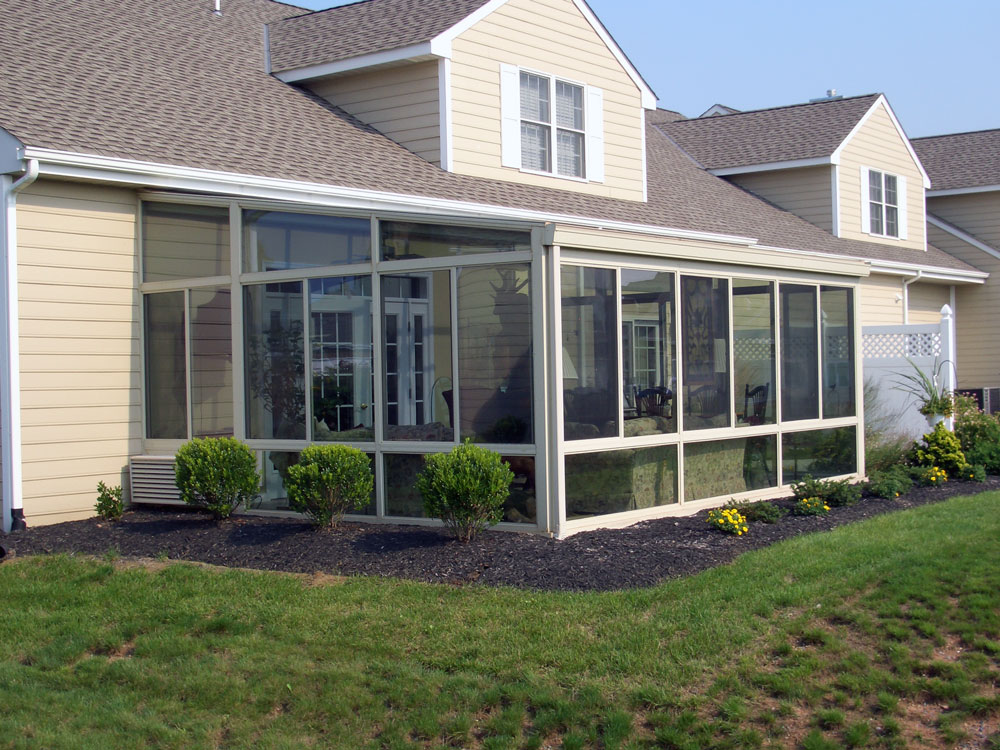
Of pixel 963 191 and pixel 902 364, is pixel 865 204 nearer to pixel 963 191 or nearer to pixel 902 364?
pixel 963 191

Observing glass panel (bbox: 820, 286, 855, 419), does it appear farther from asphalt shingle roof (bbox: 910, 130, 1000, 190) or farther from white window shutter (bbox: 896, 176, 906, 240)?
asphalt shingle roof (bbox: 910, 130, 1000, 190)

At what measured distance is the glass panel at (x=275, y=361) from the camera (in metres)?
9.74

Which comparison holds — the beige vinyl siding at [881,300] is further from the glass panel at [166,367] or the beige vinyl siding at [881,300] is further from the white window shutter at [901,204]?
the glass panel at [166,367]

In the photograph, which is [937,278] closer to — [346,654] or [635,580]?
[635,580]

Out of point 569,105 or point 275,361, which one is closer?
point 275,361

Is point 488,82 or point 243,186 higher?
point 488,82

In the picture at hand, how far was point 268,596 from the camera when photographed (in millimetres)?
6910

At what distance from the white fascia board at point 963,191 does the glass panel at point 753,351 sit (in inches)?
606

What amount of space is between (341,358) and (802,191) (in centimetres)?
1427

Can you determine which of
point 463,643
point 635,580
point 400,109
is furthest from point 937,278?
point 463,643

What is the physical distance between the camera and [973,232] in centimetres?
2436

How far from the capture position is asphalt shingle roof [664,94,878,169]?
2100 centimetres

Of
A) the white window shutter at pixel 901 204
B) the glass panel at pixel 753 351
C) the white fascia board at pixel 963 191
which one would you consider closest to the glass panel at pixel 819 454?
the glass panel at pixel 753 351

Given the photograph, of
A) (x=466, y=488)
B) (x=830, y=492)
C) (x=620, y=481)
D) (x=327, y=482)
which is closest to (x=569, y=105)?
(x=830, y=492)
